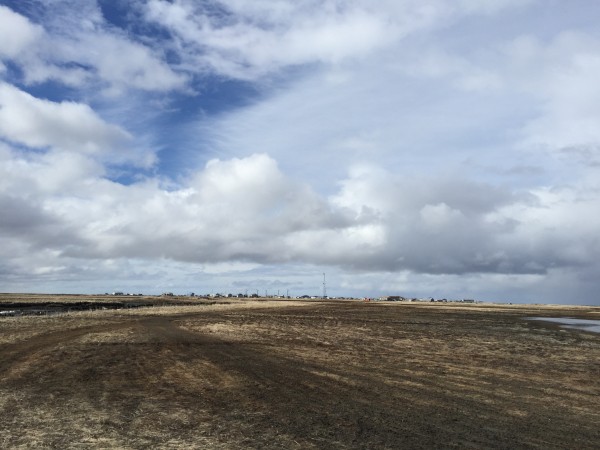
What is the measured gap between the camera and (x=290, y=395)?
16422mm

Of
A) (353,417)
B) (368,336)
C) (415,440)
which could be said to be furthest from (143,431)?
(368,336)

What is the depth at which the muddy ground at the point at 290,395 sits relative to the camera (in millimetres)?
11844

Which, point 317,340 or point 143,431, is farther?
point 317,340

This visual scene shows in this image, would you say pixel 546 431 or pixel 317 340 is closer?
pixel 546 431

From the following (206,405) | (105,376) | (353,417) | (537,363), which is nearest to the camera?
(353,417)

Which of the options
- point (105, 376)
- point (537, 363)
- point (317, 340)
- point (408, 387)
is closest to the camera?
point (408, 387)

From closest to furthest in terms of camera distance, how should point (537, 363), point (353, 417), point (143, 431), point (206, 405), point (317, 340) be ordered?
point (143, 431)
point (353, 417)
point (206, 405)
point (537, 363)
point (317, 340)

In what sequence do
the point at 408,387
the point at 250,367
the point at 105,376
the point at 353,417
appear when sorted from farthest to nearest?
the point at 250,367 → the point at 105,376 → the point at 408,387 → the point at 353,417

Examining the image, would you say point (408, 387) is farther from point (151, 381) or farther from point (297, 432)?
point (151, 381)

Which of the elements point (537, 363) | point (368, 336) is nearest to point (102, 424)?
point (537, 363)

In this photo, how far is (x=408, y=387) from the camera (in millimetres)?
18062

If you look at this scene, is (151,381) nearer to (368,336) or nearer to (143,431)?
(143,431)

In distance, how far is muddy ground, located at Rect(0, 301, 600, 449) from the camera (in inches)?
466

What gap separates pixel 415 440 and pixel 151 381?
1096cm
